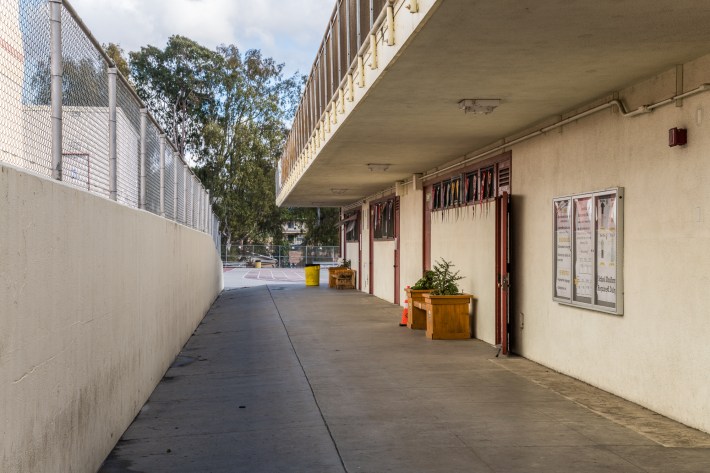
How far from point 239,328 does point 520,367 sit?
6528 mm

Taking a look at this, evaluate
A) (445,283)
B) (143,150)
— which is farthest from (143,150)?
(445,283)

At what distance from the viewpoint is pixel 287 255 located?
58.7 meters

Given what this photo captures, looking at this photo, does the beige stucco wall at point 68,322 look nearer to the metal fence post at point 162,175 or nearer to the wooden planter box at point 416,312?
the metal fence post at point 162,175

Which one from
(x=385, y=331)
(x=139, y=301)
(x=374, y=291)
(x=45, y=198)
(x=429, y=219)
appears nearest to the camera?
(x=45, y=198)

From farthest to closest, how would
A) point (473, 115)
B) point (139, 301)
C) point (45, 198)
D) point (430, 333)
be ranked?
point (430, 333), point (473, 115), point (139, 301), point (45, 198)

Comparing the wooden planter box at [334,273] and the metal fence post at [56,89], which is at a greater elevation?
the metal fence post at [56,89]

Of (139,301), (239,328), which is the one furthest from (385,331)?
(139,301)

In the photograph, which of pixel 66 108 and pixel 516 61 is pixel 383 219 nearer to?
pixel 516 61

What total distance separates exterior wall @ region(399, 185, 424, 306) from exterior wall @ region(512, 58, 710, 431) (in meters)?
7.49

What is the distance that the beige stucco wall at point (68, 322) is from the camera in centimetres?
336

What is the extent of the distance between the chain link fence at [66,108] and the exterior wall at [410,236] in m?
10.1

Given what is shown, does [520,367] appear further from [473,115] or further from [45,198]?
[45,198]

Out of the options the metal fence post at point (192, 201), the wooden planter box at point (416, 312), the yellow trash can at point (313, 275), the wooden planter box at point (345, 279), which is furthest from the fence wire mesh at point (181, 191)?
the yellow trash can at point (313, 275)

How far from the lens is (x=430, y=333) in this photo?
13039mm
